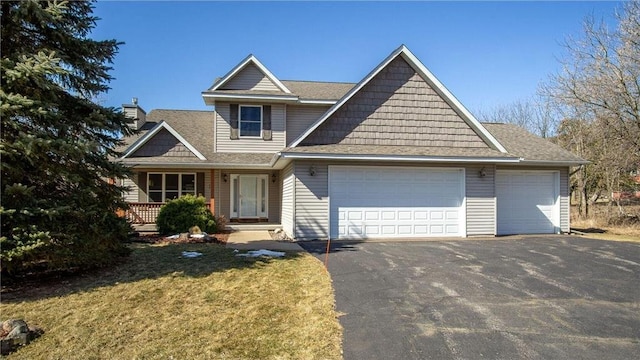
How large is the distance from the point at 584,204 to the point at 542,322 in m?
23.2

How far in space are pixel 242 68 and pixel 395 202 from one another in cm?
879

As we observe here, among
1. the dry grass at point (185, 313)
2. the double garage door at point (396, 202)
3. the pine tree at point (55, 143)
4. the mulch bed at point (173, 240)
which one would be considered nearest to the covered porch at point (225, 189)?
the mulch bed at point (173, 240)

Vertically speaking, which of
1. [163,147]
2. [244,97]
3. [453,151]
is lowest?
[453,151]

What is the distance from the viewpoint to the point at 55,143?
596 centimetres

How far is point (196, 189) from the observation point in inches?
626

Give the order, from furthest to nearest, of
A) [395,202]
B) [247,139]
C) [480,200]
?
1. [247,139]
2. [480,200]
3. [395,202]

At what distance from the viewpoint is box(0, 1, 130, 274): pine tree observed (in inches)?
230

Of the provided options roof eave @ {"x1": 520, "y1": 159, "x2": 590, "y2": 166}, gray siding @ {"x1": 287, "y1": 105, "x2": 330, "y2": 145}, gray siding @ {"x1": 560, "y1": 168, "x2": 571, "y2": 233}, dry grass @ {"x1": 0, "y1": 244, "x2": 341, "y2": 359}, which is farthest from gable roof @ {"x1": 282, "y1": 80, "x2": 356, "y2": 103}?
dry grass @ {"x1": 0, "y1": 244, "x2": 341, "y2": 359}

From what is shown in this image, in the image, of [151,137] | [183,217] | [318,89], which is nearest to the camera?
[183,217]

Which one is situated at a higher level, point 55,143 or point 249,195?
point 55,143

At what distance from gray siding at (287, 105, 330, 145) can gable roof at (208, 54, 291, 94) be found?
3.93 ft

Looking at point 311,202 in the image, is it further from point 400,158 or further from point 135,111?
point 135,111

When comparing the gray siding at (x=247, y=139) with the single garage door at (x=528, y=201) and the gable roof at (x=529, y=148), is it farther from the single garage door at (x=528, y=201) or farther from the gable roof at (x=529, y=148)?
the gable roof at (x=529, y=148)

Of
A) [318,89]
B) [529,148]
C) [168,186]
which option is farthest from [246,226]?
[529,148]
